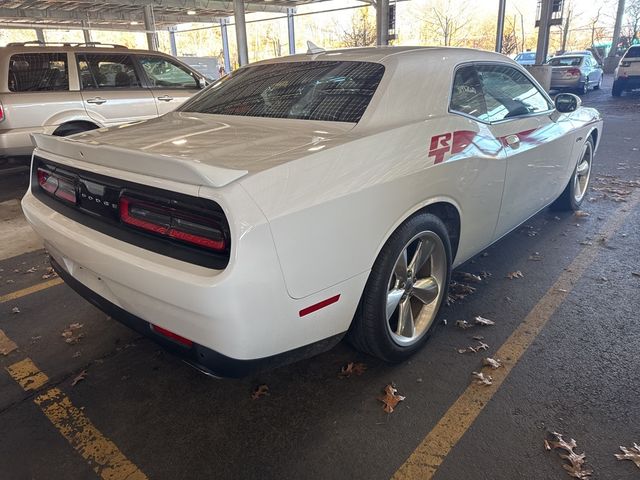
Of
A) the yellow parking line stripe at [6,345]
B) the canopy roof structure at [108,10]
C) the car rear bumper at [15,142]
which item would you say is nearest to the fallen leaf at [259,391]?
the yellow parking line stripe at [6,345]

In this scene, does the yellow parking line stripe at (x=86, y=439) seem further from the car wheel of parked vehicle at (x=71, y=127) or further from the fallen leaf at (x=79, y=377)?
the car wheel of parked vehicle at (x=71, y=127)

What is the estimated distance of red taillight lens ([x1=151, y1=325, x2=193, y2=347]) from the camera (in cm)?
189

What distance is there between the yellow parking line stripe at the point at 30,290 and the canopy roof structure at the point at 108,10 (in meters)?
22.0

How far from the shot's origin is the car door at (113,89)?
6898 millimetres

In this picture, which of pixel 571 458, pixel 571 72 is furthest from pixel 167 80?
pixel 571 72

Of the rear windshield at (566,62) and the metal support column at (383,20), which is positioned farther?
the metal support column at (383,20)

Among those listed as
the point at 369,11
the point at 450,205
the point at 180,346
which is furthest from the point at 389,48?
the point at 369,11

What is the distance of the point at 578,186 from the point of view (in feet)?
16.4

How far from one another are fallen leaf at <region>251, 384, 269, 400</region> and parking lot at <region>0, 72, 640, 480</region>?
0.04ft

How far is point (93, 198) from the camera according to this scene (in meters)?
2.16

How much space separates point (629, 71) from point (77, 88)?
16.8 meters

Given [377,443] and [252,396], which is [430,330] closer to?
[377,443]

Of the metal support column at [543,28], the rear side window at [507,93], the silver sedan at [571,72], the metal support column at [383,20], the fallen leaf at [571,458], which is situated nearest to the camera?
the fallen leaf at [571,458]

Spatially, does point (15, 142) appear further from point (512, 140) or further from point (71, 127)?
point (512, 140)
